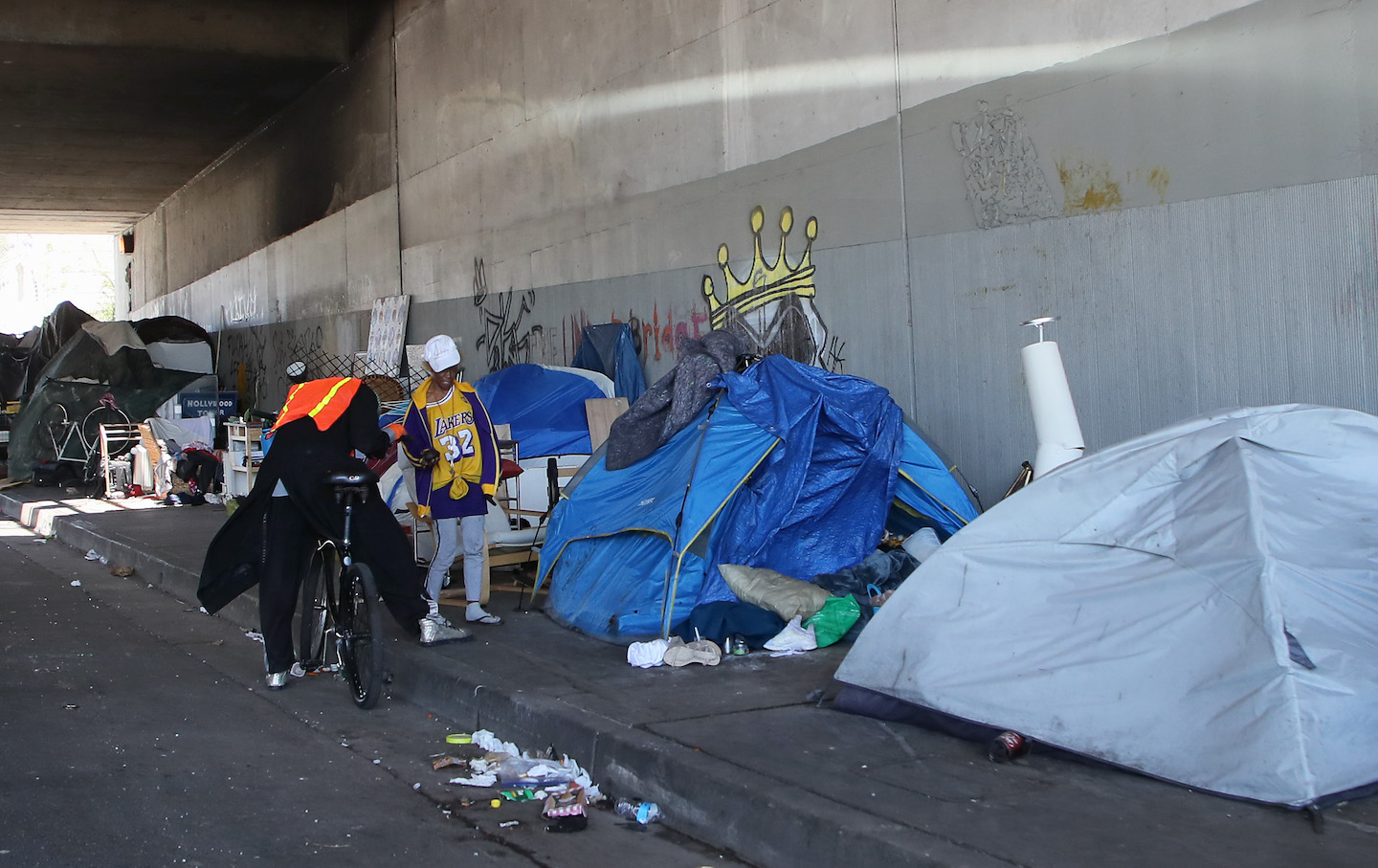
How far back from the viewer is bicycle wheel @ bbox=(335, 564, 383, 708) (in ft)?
19.7

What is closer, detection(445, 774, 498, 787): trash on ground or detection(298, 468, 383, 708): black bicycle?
detection(445, 774, 498, 787): trash on ground

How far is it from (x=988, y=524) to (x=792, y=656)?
169cm

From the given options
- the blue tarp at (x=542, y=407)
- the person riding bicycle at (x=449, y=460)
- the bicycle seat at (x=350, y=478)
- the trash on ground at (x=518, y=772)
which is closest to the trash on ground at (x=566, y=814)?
the trash on ground at (x=518, y=772)

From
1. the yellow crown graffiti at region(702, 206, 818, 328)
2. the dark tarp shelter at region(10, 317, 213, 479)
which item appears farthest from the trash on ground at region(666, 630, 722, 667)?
the dark tarp shelter at region(10, 317, 213, 479)

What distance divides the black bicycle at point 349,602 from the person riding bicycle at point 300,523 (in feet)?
0.31

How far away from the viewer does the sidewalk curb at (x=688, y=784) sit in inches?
148

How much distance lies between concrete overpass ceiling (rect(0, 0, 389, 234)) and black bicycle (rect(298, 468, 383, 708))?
1327cm

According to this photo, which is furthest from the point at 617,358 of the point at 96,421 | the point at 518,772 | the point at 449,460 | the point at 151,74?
the point at 151,74

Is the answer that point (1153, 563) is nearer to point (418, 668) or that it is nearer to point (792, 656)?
point (792, 656)

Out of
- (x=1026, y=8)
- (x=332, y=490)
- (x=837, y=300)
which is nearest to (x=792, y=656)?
(x=332, y=490)

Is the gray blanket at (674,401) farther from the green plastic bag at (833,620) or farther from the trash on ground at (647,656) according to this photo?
the trash on ground at (647,656)

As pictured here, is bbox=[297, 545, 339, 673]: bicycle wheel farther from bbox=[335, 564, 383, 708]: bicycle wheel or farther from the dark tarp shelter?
the dark tarp shelter

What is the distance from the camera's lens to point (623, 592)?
6.98m

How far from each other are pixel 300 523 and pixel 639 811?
2777mm
